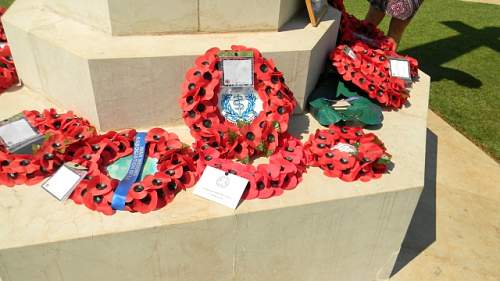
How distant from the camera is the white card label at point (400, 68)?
11.7ft

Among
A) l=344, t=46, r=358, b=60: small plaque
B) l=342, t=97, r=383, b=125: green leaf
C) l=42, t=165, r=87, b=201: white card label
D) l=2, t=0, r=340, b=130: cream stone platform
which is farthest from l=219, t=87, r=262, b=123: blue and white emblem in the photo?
l=344, t=46, r=358, b=60: small plaque

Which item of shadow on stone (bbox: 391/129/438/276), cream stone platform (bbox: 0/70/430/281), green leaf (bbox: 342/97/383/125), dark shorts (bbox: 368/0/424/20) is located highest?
dark shorts (bbox: 368/0/424/20)

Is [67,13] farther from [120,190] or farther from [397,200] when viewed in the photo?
[397,200]

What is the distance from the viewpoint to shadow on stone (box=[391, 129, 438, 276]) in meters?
3.04

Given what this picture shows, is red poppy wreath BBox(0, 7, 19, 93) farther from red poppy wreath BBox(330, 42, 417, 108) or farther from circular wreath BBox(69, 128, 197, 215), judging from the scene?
red poppy wreath BBox(330, 42, 417, 108)

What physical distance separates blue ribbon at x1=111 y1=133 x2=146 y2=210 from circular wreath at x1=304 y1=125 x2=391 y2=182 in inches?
Result: 39.4

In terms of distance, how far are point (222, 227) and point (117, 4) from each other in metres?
1.53

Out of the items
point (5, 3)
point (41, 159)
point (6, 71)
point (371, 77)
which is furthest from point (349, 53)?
point (5, 3)

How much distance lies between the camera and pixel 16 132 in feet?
8.20

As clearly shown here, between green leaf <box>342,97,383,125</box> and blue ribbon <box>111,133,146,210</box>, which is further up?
green leaf <box>342,97,383,125</box>

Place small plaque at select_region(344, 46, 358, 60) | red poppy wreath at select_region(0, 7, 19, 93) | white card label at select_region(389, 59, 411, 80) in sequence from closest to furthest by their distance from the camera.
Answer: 1. red poppy wreath at select_region(0, 7, 19, 93)
2. small plaque at select_region(344, 46, 358, 60)
3. white card label at select_region(389, 59, 411, 80)

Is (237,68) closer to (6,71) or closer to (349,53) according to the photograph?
(349,53)

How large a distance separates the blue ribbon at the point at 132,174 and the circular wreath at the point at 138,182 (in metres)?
0.03

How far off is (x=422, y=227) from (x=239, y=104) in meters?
1.75
